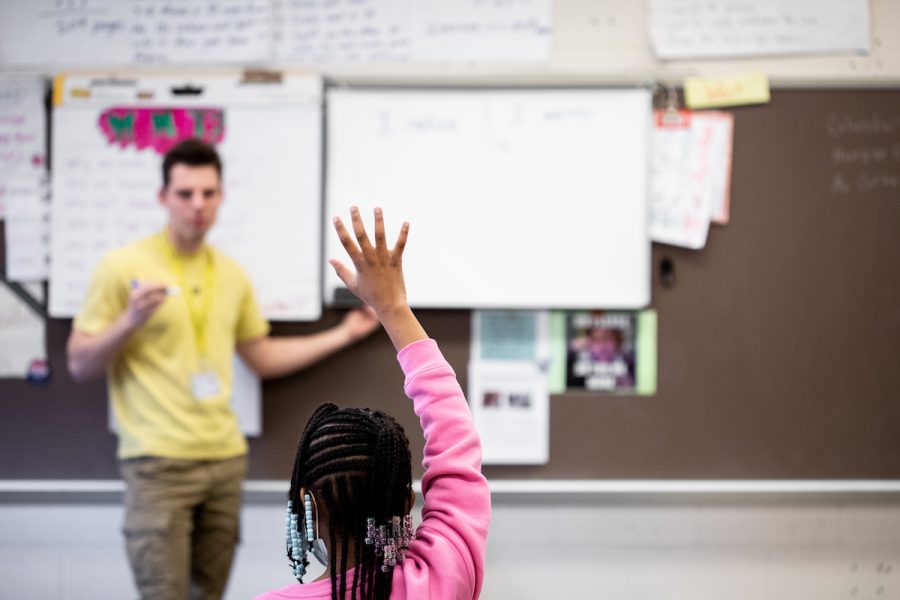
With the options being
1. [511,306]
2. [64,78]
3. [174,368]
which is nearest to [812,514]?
[511,306]

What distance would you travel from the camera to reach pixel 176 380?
2.03m

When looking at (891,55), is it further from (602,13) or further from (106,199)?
(106,199)

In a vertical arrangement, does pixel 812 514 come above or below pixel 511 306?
below

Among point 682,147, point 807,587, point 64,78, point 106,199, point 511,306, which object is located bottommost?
point 807,587

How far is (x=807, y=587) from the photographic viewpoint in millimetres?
2312

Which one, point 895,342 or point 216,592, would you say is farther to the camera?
point 895,342

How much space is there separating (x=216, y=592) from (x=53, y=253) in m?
1.09

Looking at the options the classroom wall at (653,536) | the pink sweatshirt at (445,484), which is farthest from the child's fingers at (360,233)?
the classroom wall at (653,536)

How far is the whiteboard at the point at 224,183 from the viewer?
2285 mm

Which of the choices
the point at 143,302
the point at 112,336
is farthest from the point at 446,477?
the point at 112,336

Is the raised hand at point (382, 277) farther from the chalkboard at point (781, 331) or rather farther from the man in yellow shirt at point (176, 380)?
the chalkboard at point (781, 331)

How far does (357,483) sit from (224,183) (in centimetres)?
153

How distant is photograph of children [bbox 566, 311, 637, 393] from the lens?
7.50ft

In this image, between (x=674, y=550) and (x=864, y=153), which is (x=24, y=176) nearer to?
(x=674, y=550)
